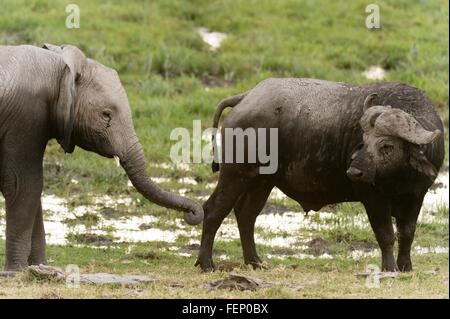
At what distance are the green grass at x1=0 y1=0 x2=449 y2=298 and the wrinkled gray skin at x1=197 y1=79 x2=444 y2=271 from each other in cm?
108

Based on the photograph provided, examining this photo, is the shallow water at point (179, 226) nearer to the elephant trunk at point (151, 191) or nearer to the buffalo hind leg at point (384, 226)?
the buffalo hind leg at point (384, 226)

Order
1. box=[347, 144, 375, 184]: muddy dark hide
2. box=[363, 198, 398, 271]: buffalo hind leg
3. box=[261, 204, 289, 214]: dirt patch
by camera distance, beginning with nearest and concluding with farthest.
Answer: box=[347, 144, 375, 184]: muddy dark hide, box=[363, 198, 398, 271]: buffalo hind leg, box=[261, 204, 289, 214]: dirt patch

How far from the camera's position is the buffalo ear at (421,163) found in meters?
9.98

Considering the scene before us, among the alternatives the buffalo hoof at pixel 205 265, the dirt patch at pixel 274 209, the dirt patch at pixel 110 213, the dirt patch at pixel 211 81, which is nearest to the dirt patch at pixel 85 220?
the dirt patch at pixel 110 213

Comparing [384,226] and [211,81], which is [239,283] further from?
[211,81]

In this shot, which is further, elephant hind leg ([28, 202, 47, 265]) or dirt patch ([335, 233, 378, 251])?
dirt patch ([335, 233, 378, 251])

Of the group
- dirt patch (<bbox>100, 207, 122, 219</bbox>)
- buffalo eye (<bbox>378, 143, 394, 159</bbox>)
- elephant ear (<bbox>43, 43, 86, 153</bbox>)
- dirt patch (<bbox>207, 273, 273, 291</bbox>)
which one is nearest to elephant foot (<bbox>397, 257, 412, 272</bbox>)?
buffalo eye (<bbox>378, 143, 394, 159</bbox>)

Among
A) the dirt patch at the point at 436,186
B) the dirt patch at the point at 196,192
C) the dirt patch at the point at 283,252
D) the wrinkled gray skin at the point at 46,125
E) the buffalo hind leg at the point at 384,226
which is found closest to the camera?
the wrinkled gray skin at the point at 46,125

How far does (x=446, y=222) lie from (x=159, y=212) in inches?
110

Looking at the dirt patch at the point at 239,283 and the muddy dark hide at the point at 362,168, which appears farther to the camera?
the muddy dark hide at the point at 362,168

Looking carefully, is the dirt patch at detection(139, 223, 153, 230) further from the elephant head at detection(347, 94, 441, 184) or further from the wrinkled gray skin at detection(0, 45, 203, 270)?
the elephant head at detection(347, 94, 441, 184)

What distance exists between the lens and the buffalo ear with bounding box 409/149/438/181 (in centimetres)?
998

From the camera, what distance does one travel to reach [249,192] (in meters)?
11.2

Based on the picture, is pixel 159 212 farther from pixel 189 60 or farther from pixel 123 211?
pixel 189 60
